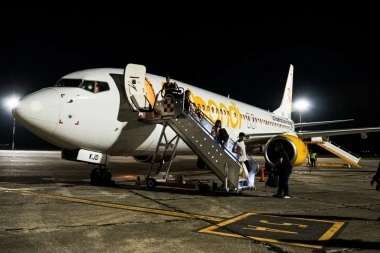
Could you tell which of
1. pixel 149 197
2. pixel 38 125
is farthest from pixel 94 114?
pixel 149 197

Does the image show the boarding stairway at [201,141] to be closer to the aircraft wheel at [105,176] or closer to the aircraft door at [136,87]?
the aircraft door at [136,87]

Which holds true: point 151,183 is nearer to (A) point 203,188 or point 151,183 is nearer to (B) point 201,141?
(A) point 203,188

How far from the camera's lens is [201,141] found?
33.5 feet

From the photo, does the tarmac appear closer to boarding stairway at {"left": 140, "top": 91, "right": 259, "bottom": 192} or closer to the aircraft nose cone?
boarding stairway at {"left": 140, "top": 91, "right": 259, "bottom": 192}

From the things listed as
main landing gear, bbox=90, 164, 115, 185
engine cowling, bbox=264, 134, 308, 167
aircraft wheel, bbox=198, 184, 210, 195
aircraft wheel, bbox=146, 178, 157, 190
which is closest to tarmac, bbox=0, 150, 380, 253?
aircraft wheel, bbox=198, 184, 210, 195

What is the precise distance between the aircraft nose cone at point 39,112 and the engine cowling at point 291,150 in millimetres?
7725

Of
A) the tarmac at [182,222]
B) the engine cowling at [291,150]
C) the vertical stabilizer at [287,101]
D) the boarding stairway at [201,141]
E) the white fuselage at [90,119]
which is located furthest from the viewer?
the vertical stabilizer at [287,101]

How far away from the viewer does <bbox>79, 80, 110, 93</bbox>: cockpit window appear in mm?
10270

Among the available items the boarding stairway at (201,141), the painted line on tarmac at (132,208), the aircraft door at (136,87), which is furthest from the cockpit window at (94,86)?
the painted line on tarmac at (132,208)

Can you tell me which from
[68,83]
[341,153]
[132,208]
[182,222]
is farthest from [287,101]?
[182,222]

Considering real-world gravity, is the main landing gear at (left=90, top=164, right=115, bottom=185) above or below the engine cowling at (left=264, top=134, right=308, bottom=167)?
below

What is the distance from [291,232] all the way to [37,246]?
133 inches

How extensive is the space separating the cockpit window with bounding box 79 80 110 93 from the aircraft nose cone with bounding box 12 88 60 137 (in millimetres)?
1021

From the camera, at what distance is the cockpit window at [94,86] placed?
10270mm
